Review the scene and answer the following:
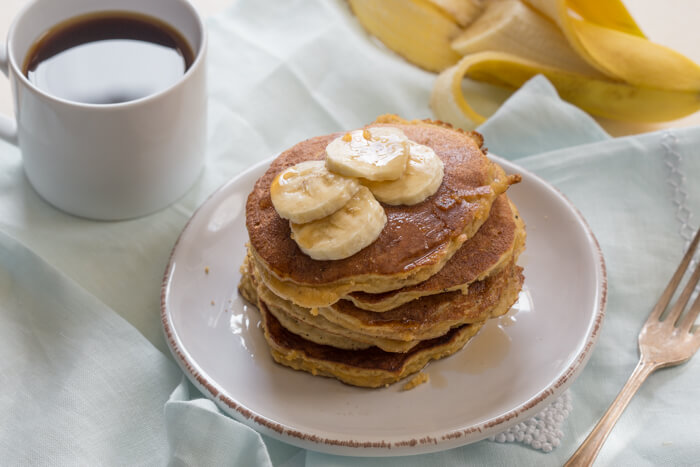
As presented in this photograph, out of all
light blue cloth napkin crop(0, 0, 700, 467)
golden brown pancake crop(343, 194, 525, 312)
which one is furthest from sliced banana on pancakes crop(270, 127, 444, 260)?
light blue cloth napkin crop(0, 0, 700, 467)

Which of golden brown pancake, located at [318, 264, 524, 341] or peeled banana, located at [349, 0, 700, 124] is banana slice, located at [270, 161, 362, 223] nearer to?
golden brown pancake, located at [318, 264, 524, 341]

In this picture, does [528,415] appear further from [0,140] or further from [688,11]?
[688,11]

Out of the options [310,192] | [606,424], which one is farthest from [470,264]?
[606,424]

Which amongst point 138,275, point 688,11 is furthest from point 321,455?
point 688,11

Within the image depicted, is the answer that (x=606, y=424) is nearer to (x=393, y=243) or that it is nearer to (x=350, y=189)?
Result: (x=393, y=243)

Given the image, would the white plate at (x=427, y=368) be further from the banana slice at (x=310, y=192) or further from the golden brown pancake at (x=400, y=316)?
the banana slice at (x=310, y=192)
